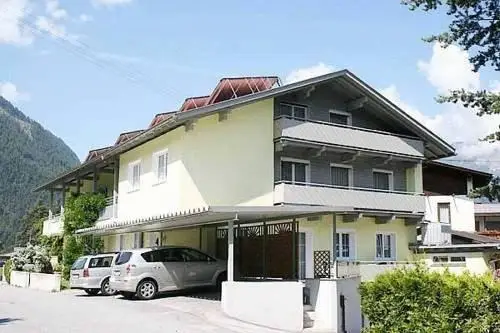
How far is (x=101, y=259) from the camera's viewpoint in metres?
24.8

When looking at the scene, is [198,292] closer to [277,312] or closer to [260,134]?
[277,312]

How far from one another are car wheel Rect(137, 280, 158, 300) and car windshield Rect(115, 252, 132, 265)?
38.1 inches

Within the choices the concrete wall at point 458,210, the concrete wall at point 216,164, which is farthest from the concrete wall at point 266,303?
the concrete wall at point 458,210

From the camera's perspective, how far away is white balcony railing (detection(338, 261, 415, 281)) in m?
24.4

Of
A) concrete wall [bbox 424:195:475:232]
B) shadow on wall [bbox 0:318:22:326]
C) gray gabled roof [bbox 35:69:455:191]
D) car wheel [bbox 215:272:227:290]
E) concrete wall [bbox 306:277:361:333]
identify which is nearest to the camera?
shadow on wall [bbox 0:318:22:326]

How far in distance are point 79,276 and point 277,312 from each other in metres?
9.79

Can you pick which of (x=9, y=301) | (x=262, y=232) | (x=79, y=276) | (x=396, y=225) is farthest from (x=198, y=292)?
(x=396, y=225)

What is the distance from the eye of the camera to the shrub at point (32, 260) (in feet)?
113

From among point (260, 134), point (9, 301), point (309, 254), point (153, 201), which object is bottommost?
point (9, 301)

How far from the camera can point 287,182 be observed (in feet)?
88.6

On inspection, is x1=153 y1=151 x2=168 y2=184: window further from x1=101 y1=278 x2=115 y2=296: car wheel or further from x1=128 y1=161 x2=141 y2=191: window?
x1=101 y1=278 x2=115 y2=296: car wheel

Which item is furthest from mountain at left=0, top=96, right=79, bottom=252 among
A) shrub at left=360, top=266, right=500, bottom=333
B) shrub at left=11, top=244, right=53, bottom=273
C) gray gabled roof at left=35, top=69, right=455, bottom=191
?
shrub at left=360, top=266, right=500, bottom=333

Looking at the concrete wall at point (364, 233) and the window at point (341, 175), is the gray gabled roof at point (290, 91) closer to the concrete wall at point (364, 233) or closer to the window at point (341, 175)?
the window at point (341, 175)

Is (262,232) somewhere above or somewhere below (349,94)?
below
